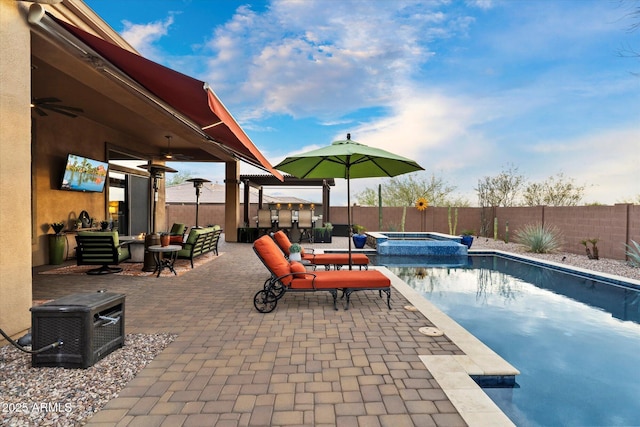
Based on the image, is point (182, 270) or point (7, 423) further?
point (182, 270)

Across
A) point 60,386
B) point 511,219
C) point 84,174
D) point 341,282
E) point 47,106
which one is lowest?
point 60,386

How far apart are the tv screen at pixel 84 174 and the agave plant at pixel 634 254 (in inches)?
556

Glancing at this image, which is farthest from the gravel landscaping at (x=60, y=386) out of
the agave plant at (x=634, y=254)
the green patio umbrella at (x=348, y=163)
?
the agave plant at (x=634, y=254)

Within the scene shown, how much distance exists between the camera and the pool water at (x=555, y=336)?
2.41 m

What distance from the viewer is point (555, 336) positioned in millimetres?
3812

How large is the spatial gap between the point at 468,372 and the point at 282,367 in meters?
1.50

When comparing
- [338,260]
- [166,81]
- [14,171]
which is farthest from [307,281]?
[14,171]

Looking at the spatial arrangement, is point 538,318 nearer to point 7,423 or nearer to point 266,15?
point 7,423

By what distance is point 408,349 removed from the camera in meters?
2.98

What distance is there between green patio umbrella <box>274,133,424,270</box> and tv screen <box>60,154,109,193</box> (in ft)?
19.0

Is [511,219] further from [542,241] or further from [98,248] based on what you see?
[98,248]

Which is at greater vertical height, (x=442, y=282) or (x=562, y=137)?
(x=562, y=137)

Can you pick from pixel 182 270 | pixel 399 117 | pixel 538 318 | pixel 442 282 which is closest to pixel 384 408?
pixel 538 318

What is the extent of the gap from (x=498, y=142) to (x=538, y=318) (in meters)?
12.5
